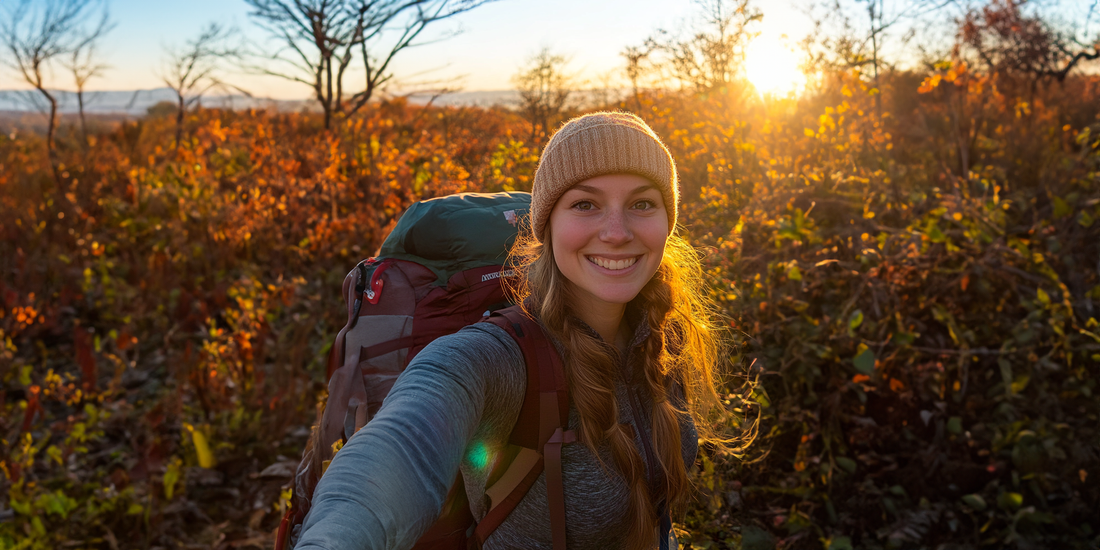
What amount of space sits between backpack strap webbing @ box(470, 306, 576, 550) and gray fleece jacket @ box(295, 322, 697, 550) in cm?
3

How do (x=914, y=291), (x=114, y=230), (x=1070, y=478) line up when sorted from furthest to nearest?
1. (x=114, y=230)
2. (x=914, y=291)
3. (x=1070, y=478)

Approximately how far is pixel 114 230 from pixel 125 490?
5.52m

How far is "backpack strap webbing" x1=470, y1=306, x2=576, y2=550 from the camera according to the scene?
134 cm

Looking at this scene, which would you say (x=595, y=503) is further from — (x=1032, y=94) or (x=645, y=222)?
(x=1032, y=94)

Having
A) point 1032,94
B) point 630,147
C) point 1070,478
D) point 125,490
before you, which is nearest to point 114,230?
point 125,490

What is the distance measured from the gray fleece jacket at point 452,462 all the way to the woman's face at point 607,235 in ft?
0.75

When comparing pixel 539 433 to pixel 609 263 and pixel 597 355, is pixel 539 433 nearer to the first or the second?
pixel 597 355

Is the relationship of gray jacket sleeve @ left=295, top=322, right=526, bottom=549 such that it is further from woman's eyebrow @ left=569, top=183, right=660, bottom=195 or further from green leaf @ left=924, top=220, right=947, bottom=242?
green leaf @ left=924, top=220, right=947, bottom=242

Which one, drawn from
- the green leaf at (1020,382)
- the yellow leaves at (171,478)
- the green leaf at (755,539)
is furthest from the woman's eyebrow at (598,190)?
the yellow leaves at (171,478)

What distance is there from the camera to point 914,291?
3461mm

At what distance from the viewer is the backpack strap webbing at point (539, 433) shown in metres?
1.34

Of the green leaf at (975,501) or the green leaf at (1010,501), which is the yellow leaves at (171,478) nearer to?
the green leaf at (975,501)

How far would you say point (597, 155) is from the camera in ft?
5.01

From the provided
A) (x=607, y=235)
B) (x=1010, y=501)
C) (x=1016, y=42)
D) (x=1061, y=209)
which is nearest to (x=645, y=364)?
(x=607, y=235)
